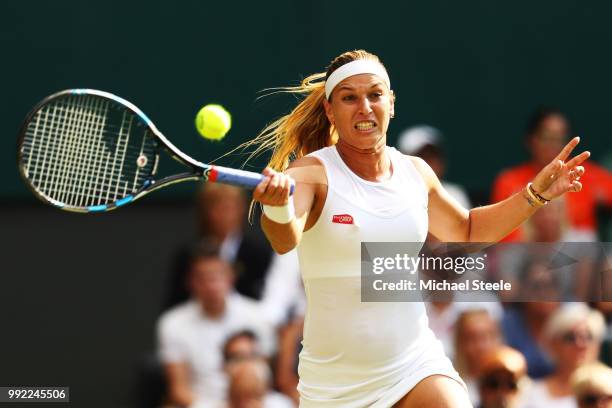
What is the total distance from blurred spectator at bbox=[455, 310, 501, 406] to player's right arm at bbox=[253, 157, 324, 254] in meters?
2.09

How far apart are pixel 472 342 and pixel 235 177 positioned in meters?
2.49

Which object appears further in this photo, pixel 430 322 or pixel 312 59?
pixel 312 59

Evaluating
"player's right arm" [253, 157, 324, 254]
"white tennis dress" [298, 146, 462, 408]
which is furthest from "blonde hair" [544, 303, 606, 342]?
"player's right arm" [253, 157, 324, 254]

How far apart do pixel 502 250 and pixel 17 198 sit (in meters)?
3.01

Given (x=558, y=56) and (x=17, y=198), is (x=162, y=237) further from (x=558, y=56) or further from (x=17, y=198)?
(x=558, y=56)

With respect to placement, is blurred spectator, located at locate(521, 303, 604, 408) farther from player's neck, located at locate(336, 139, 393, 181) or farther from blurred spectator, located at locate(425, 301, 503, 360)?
player's neck, located at locate(336, 139, 393, 181)

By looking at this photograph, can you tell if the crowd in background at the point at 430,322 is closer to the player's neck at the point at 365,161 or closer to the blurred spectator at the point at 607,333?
the blurred spectator at the point at 607,333

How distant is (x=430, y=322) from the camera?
7.00m

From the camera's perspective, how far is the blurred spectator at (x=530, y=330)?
6840mm

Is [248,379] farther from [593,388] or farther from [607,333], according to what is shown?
→ [607,333]

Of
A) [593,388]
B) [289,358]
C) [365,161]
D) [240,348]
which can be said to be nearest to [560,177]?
[365,161]

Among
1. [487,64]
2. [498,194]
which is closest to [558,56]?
[487,64]

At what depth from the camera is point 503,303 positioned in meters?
7.11

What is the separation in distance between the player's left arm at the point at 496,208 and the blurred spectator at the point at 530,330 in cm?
182
